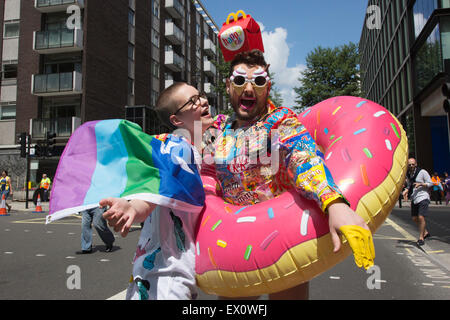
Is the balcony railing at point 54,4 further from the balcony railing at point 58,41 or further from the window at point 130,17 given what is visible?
the window at point 130,17

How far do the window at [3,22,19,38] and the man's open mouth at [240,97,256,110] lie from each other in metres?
27.7

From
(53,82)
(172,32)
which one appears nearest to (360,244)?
(53,82)

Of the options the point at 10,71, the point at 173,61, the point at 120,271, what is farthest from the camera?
the point at 173,61

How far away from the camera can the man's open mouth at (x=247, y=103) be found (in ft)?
6.53

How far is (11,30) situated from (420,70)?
2652 cm

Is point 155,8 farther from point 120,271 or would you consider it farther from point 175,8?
point 120,271

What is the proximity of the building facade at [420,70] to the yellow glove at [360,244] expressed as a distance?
1465cm

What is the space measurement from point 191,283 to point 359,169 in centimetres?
96

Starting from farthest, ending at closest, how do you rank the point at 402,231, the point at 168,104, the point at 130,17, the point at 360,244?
the point at 130,17, the point at 402,231, the point at 168,104, the point at 360,244

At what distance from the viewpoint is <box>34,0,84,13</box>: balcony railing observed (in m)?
22.6

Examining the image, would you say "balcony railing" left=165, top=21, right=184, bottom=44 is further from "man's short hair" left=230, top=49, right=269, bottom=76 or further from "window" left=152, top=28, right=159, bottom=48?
"man's short hair" left=230, top=49, right=269, bottom=76

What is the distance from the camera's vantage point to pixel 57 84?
22641 millimetres

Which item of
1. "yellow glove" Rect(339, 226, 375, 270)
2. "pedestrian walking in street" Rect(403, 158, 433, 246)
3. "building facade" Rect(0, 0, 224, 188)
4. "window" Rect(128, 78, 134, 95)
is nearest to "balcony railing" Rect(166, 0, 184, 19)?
"building facade" Rect(0, 0, 224, 188)

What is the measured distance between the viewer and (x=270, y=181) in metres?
1.94
